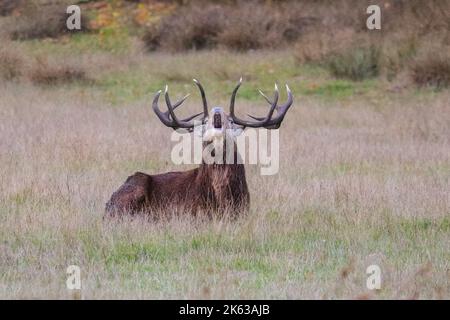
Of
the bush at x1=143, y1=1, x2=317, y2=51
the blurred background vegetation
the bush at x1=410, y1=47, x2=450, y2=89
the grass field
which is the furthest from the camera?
the bush at x1=143, y1=1, x2=317, y2=51

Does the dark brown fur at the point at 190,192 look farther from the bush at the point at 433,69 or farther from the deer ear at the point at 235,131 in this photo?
the bush at the point at 433,69

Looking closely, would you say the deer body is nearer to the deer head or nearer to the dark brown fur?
the dark brown fur

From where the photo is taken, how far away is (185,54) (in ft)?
91.9

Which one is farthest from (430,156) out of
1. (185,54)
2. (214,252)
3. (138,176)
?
(185,54)

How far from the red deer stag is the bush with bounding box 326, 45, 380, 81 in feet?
42.2

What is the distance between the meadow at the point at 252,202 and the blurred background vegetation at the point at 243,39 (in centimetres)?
55

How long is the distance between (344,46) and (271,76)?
82.0 inches

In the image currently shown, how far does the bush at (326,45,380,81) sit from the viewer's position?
2364cm

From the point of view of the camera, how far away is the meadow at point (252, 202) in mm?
8477

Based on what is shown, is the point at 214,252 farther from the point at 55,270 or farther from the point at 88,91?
the point at 88,91

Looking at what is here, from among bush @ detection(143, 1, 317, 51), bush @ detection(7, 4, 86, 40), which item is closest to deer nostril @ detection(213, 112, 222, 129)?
bush @ detection(143, 1, 317, 51)

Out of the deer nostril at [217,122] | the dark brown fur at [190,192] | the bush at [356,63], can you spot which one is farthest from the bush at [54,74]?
the deer nostril at [217,122]

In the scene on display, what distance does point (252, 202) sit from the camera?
11.6 meters

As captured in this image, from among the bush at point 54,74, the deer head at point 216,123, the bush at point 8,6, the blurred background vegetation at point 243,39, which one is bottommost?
the deer head at point 216,123
